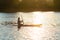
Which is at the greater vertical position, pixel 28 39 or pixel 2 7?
pixel 2 7

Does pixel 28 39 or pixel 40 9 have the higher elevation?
pixel 40 9

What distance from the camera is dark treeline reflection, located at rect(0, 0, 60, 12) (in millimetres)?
3574

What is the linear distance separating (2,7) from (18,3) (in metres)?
0.39

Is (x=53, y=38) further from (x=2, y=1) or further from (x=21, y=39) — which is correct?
(x=2, y=1)

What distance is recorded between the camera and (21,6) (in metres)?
3.62

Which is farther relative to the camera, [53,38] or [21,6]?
[21,6]

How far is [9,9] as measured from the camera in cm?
356

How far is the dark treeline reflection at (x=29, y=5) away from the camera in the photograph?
357cm

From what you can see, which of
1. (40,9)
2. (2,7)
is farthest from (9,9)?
(40,9)

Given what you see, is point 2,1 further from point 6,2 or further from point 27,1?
point 27,1

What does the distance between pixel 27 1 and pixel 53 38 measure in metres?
2.66

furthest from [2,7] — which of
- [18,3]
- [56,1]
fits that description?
→ [56,1]

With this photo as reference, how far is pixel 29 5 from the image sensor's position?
3.64m

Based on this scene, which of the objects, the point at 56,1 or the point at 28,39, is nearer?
the point at 28,39
